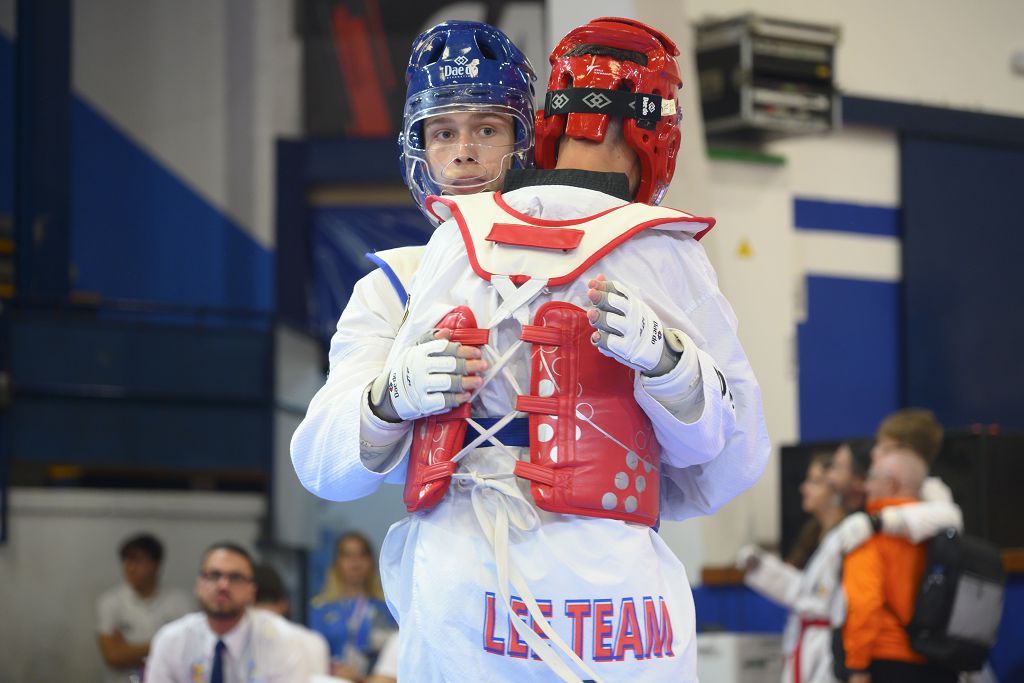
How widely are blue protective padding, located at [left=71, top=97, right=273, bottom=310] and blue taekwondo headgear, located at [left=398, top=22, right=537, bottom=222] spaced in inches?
331

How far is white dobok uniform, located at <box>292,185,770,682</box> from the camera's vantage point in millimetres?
1993

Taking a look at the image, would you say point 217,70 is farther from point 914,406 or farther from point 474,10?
point 914,406

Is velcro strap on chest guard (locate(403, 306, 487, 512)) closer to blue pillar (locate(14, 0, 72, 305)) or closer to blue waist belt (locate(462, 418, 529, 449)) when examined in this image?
blue waist belt (locate(462, 418, 529, 449))

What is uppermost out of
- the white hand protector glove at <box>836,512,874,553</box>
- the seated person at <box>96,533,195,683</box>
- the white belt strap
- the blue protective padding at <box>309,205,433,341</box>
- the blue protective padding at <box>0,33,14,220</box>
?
the blue protective padding at <box>0,33,14,220</box>

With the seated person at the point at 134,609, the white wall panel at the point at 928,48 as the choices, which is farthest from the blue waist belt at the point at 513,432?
the white wall panel at the point at 928,48

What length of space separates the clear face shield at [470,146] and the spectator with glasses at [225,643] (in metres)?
3.68

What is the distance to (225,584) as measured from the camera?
5762 millimetres

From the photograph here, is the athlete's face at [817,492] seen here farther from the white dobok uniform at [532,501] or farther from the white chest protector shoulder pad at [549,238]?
the white chest protector shoulder pad at [549,238]

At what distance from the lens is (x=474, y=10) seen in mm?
10531

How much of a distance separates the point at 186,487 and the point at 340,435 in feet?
23.3

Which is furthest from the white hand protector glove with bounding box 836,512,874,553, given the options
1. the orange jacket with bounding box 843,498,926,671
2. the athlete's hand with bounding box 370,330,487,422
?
the athlete's hand with bounding box 370,330,487,422

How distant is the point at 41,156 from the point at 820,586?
678 centimetres

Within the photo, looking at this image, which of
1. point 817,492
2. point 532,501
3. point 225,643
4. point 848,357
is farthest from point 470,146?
point 848,357

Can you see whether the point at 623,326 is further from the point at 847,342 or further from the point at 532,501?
the point at 847,342
